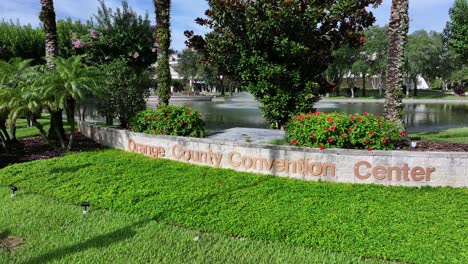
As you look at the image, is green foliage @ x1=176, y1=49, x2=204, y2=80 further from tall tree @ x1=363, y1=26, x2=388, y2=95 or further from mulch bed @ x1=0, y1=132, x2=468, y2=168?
mulch bed @ x1=0, y1=132, x2=468, y2=168

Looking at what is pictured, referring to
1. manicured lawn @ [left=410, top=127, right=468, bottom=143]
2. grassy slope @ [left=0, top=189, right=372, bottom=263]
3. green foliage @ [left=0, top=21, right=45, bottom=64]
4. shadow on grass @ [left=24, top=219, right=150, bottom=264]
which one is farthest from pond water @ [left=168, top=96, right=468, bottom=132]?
green foliage @ [left=0, top=21, right=45, bottom=64]

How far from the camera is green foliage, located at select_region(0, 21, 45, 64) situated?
64.4 feet

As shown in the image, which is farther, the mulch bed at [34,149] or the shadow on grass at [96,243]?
the mulch bed at [34,149]

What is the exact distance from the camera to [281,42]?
9.39 metres

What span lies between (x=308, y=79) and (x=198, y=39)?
3.77 m

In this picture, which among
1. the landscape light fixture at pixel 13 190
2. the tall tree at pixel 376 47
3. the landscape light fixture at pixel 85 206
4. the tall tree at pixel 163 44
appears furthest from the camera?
the tall tree at pixel 376 47

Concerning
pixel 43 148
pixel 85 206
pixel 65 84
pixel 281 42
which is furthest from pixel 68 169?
pixel 281 42

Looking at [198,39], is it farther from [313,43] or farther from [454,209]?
[454,209]

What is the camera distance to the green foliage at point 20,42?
64.4 feet

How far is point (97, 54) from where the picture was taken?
1683 cm

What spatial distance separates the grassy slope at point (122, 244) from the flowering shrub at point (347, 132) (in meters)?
3.05

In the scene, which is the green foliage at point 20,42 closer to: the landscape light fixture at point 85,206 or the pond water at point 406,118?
the pond water at point 406,118

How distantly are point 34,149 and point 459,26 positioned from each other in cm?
1771

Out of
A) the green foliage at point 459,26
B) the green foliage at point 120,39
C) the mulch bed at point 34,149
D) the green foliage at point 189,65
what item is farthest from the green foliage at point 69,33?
the green foliage at point 189,65
